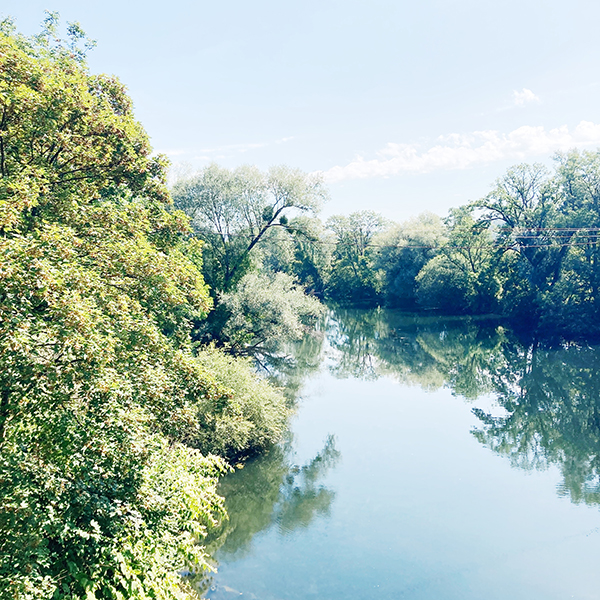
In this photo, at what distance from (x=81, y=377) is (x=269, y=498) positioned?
9.94m

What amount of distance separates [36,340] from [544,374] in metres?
30.7

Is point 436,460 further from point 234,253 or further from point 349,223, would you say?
point 349,223

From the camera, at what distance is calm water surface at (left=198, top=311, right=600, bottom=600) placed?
36.1 ft

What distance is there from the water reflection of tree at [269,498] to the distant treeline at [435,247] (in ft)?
34.9

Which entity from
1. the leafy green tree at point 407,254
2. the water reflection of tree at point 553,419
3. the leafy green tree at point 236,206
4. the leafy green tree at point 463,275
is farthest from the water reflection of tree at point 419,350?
the leafy green tree at point 236,206

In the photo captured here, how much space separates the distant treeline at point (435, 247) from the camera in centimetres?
2848

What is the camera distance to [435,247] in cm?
4350

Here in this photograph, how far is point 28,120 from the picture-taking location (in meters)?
8.75

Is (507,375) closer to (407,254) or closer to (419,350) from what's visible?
(419,350)

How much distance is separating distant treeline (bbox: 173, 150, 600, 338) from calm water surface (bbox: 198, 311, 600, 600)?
945 cm

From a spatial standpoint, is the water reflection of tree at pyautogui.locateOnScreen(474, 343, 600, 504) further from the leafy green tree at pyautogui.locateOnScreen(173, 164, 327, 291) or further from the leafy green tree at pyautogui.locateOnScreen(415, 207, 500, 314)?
the leafy green tree at pyautogui.locateOnScreen(415, 207, 500, 314)

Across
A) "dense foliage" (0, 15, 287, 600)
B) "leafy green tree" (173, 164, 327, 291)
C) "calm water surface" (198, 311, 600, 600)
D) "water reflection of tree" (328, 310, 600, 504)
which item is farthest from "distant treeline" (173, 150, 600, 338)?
"dense foliage" (0, 15, 287, 600)

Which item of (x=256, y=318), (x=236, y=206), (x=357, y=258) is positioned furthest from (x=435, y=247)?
(x=357, y=258)

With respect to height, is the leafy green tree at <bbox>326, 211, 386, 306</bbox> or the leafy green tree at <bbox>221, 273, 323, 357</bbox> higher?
the leafy green tree at <bbox>326, 211, 386, 306</bbox>
